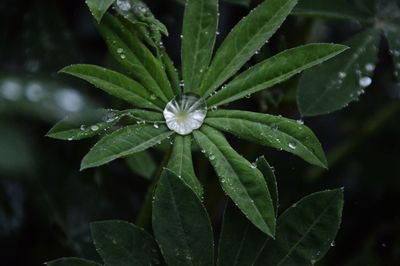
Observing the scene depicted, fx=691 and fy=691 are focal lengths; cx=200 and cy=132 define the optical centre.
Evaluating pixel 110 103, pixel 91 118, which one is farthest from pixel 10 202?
pixel 91 118

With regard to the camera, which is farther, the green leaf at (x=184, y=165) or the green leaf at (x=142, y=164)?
the green leaf at (x=142, y=164)

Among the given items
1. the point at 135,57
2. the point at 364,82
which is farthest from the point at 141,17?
the point at 364,82

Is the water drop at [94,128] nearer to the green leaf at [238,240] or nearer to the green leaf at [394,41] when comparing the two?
the green leaf at [238,240]

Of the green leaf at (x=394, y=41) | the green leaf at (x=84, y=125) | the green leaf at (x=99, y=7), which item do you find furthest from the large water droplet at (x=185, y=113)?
the green leaf at (x=394, y=41)

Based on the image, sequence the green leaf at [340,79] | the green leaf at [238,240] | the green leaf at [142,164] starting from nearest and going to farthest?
the green leaf at [238,240], the green leaf at [340,79], the green leaf at [142,164]

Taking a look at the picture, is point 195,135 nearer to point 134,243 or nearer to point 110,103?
point 134,243

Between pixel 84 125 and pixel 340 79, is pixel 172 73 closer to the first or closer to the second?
pixel 84 125

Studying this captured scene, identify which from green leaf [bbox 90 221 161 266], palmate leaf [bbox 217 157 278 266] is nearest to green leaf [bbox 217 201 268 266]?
palmate leaf [bbox 217 157 278 266]
